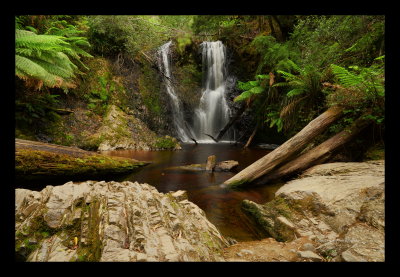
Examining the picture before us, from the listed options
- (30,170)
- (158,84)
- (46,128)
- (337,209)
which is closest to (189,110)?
(158,84)

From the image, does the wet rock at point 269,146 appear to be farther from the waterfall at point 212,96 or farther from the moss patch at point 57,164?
the moss patch at point 57,164

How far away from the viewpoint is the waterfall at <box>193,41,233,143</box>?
13.8 metres

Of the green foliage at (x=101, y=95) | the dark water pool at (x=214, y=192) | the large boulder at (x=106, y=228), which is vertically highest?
the green foliage at (x=101, y=95)

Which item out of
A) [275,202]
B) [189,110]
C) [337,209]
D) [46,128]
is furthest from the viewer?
[189,110]

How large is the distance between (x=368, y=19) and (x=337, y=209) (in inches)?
201

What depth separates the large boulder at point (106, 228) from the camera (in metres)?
1.67

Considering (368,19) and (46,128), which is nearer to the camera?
(368,19)

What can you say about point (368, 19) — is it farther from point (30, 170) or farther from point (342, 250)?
point (30, 170)

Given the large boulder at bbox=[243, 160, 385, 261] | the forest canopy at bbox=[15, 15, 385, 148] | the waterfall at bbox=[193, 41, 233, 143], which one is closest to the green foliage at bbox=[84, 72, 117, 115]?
the forest canopy at bbox=[15, 15, 385, 148]

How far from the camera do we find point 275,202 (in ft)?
10.6

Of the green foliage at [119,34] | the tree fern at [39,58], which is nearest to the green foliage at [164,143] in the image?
the tree fern at [39,58]
